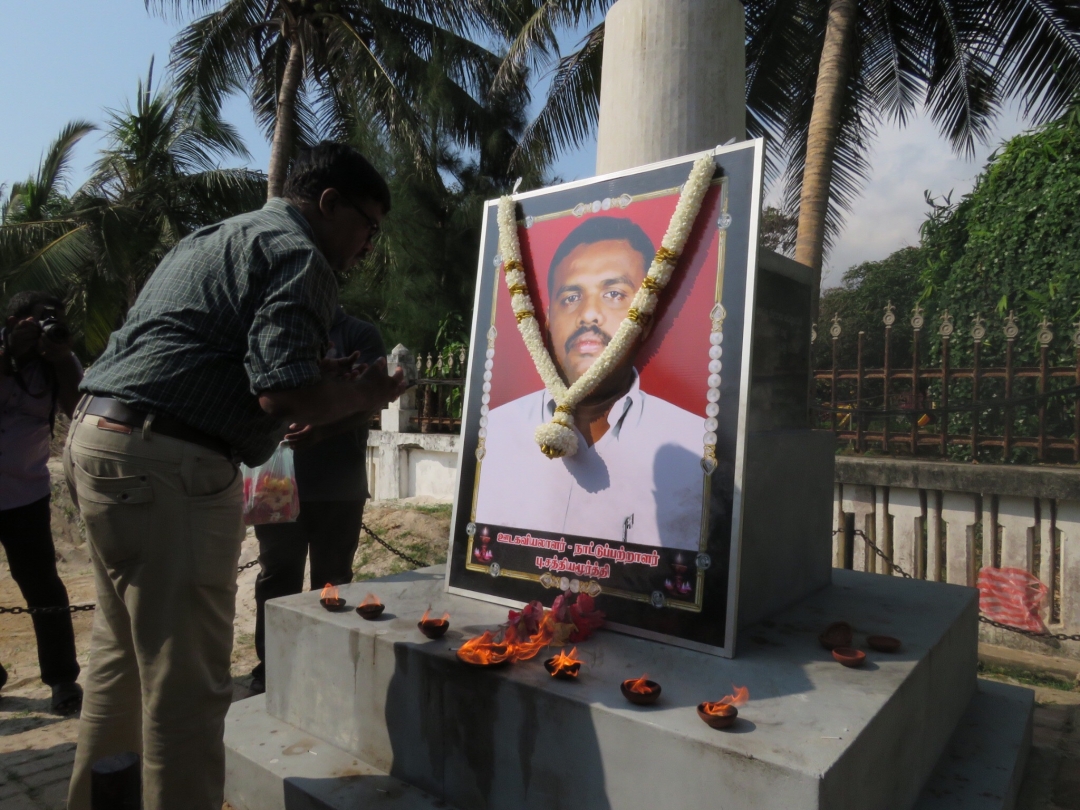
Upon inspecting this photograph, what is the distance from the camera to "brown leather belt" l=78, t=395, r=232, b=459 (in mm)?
1798

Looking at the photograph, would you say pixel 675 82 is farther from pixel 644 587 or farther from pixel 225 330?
pixel 225 330

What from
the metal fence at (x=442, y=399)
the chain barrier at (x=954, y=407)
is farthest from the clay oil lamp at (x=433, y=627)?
the metal fence at (x=442, y=399)

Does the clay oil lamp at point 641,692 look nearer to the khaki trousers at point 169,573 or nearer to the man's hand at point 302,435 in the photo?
the khaki trousers at point 169,573

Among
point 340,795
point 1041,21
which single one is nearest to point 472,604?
point 340,795

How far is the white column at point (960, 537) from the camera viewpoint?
4.87 metres

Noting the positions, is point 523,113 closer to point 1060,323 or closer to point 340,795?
point 1060,323

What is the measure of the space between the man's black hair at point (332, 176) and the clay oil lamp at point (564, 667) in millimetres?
1398

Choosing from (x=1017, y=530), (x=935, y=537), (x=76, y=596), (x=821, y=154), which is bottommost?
(x=76, y=596)

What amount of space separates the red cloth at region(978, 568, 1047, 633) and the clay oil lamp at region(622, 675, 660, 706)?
148 inches

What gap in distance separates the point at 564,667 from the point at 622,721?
10.8 inches

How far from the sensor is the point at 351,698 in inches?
95.4

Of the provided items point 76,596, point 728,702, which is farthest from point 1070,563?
point 76,596

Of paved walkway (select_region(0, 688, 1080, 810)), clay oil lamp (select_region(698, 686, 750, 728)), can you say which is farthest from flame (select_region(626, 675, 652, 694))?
paved walkway (select_region(0, 688, 1080, 810))

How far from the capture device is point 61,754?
10.3ft
